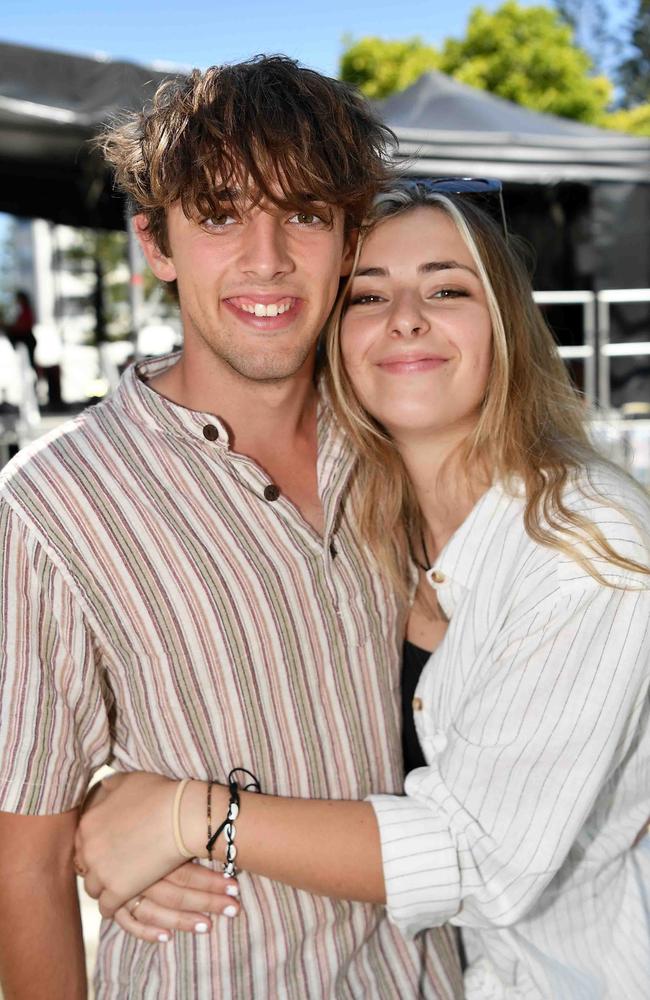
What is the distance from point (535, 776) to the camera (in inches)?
54.4

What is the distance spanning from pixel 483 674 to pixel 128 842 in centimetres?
63

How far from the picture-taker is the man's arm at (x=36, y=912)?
4.79ft

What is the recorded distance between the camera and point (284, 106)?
1.67m

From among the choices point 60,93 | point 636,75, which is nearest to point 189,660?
point 60,93

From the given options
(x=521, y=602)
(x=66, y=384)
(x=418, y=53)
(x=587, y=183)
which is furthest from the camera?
(x=418, y=53)

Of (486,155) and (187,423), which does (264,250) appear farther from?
(486,155)

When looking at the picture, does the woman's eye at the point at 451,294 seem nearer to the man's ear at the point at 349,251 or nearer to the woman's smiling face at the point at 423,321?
the woman's smiling face at the point at 423,321

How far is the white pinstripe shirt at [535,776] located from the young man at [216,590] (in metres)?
0.17

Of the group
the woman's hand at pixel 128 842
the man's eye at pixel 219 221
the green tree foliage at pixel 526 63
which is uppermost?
the green tree foliage at pixel 526 63

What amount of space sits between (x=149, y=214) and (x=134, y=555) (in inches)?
27.9

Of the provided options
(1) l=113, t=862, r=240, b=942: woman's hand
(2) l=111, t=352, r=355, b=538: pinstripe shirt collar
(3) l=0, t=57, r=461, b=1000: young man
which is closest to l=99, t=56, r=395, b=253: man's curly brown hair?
(3) l=0, t=57, r=461, b=1000: young man

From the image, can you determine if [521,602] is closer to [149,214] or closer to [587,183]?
[149,214]

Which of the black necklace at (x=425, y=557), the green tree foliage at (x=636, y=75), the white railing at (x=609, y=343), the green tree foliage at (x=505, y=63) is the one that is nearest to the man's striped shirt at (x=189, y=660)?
the black necklace at (x=425, y=557)

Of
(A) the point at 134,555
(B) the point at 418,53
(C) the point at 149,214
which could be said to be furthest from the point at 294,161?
(B) the point at 418,53
